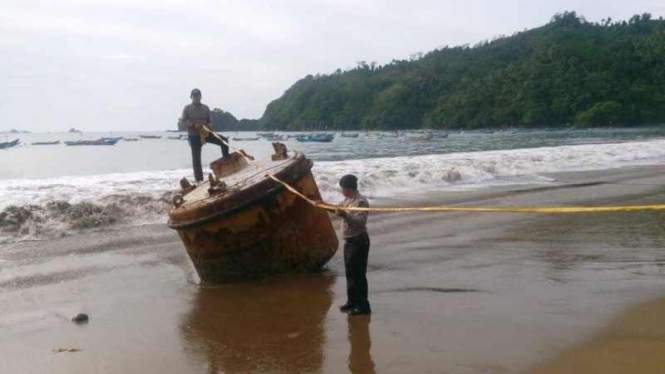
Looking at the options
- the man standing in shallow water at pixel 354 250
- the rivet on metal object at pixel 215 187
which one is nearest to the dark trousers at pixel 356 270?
the man standing in shallow water at pixel 354 250

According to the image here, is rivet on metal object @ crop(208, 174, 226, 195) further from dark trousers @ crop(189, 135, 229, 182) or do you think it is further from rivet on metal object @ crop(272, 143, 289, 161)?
dark trousers @ crop(189, 135, 229, 182)

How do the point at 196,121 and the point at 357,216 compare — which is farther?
the point at 196,121

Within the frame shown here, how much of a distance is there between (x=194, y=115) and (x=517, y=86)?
88.0 meters

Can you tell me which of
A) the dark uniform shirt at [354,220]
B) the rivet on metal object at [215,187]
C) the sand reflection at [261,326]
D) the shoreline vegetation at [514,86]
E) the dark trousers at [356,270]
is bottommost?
the sand reflection at [261,326]

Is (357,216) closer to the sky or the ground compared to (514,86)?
closer to the ground

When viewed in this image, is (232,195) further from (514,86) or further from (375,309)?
(514,86)

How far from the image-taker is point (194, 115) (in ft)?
28.0

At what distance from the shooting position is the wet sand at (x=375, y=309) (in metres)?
3.75

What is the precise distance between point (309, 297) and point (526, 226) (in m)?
4.17

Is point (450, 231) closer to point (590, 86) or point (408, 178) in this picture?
point (408, 178)

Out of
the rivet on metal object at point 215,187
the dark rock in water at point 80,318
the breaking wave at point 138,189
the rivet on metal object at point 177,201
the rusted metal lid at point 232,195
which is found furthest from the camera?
the breaking wave at point 138,189

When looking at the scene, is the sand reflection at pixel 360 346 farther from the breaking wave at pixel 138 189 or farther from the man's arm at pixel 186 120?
the breaking wave at pixel 138 189

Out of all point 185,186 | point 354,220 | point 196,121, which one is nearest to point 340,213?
point 354,220

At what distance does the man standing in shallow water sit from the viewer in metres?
4.71
